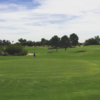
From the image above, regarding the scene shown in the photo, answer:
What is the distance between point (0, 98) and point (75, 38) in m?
136

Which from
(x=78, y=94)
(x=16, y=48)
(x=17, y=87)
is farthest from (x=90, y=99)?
(x=16, y=48)

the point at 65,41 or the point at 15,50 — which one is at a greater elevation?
the point at 65,41

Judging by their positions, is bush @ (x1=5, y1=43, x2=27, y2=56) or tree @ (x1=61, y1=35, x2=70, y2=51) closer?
bush @ (x1=5, y1=43, x2=27, y2=56)

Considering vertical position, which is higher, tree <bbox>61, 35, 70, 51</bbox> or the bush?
tree <bbox>61, 35, 70, 51</bbox>

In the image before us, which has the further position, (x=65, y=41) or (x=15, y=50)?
(x=65, y=41)

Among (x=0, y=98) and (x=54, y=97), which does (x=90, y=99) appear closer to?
(x=54, y=97)

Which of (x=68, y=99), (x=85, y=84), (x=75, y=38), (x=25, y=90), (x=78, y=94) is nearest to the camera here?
(x=68, y=99)

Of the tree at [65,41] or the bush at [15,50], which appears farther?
the tree at [65,41]

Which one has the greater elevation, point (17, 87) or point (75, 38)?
point (75, 38)

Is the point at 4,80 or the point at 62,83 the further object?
the point at 4,80

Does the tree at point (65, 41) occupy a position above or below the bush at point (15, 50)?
above

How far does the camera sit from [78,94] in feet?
31.5

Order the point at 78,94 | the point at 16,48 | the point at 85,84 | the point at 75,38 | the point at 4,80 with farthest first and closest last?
the point at 75,38 < the point at 16,48 < the point at 4,80 < the point at 85,84 < the point at 78,94

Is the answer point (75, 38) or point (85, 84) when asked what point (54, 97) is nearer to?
point (85, 84)
